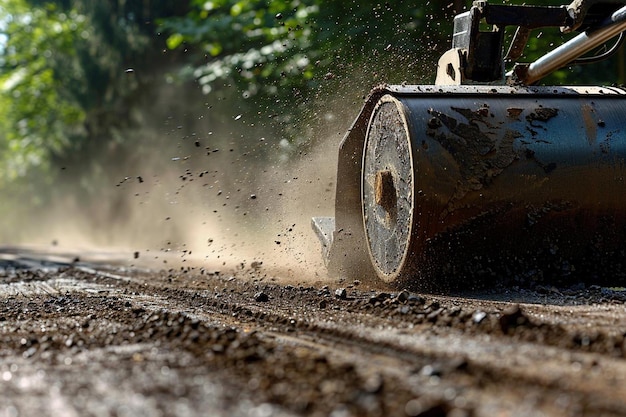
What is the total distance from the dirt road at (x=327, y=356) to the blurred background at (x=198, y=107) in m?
3.33

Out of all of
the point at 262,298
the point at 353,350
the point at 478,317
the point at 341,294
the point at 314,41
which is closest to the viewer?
the point at 353,350

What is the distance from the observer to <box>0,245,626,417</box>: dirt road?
8.09 ft

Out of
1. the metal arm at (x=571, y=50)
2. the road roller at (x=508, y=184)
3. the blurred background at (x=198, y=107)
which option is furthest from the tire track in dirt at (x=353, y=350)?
the blurred background at (x=198, y=107)

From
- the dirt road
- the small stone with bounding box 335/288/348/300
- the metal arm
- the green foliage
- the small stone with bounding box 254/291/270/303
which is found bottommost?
the dirt road

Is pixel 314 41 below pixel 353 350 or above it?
above

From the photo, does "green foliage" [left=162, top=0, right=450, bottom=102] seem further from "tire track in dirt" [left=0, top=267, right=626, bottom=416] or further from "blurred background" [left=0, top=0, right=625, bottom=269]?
"tire track in dirt" [left=0, top=267, right=626, bottom=416]

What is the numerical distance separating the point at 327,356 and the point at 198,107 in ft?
53.8

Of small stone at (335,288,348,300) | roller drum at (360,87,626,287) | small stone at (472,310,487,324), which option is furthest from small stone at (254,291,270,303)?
small stone at (472,310,487,324)

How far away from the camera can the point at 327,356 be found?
3184mm

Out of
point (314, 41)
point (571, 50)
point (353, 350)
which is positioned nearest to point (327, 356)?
point (353, 350)

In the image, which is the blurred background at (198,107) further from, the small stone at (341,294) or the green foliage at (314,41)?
the small stone at (341,294)

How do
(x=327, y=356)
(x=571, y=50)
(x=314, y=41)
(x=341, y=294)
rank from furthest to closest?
(x=314, y=41)
(x=571, y=50)
(x=341, y=294)
(x=327, y=356)

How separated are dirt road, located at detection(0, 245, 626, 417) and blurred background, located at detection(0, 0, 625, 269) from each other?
333cm

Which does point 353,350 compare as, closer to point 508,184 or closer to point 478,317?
point 478,317
